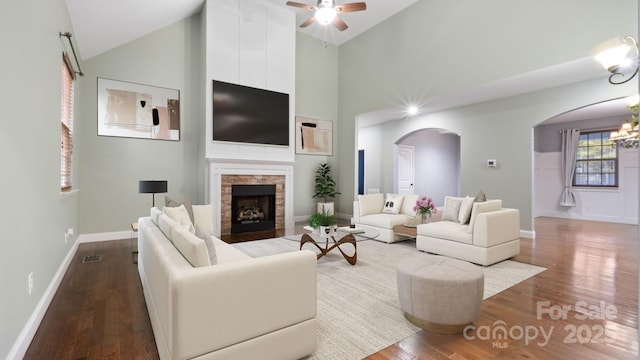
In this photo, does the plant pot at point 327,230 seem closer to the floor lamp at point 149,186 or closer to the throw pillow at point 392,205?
the throw pillow at point 392,205

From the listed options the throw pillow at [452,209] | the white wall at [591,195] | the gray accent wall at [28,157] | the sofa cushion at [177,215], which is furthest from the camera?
the white wall at [591,195]

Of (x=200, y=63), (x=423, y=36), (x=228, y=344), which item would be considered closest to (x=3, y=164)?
(x=228, y=344)

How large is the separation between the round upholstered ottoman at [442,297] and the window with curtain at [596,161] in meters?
8.69

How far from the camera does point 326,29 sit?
7707 mm

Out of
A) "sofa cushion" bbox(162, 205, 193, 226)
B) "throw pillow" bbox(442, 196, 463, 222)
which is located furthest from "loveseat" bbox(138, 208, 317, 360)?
"throw pillow" bbox(442, 196, 463, 222)

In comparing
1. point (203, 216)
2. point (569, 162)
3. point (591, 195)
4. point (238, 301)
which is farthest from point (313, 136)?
point (591, 195)

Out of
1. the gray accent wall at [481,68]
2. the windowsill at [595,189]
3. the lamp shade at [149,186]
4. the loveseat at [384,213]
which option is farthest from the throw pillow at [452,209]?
the windowsill at [595,189]

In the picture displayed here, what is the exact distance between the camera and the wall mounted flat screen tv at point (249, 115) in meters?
5.91

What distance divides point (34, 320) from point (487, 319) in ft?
11.8

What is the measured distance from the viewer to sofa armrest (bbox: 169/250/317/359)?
4.73 feet

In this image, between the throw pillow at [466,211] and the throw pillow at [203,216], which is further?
the throw pillow at [466,211]

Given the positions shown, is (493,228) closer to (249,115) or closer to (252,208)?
(252,208)

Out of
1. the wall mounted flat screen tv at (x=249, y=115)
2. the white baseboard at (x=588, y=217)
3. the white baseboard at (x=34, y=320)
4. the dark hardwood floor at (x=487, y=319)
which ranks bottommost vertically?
the dark hardwood floor at (x=487, y=319)

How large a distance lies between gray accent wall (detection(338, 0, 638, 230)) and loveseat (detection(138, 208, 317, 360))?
16.8 feet
